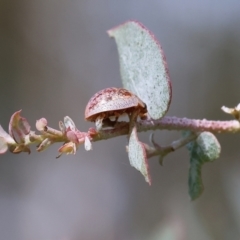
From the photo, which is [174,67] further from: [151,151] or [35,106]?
[151,151]

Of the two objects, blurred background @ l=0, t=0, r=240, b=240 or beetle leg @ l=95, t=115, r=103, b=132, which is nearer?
beetle leg @ l=95, t=115, r=103, b=132

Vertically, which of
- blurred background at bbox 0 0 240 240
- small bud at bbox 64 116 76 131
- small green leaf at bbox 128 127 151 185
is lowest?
blurred background at bbox 0 0 240 240

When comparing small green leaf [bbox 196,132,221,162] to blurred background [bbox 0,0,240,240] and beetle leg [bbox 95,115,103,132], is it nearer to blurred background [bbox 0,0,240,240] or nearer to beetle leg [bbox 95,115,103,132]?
beetle leg [bbox 95,115,103,132]

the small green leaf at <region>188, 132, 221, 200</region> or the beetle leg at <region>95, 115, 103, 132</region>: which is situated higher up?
the beetle leg at <region>95, 115, 103, 132</region>

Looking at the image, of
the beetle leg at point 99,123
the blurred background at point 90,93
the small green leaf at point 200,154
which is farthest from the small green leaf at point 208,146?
the blurred background at point 90,93

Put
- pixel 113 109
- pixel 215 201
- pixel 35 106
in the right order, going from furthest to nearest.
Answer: pixel 35 106 → pixel 215 201 → pixel 113 109

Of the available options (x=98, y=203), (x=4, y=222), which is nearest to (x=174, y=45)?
(x=98, y=203)

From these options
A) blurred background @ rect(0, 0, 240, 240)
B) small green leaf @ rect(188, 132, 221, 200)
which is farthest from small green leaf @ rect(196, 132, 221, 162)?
blurred background @ rect(0, 0, 240, 240)

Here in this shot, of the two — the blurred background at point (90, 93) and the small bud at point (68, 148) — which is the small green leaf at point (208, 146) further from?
the blurred background at point (90, 93)
